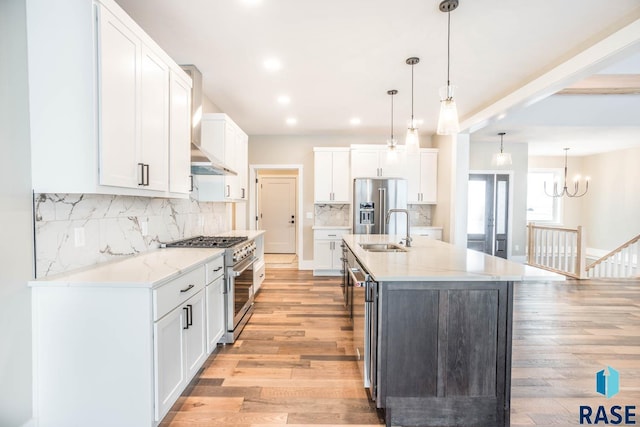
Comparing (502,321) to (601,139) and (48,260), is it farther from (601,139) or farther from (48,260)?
(601,139)

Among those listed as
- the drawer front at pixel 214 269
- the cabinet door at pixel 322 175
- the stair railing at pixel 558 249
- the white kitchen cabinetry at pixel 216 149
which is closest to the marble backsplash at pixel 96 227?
the white kitchen cabinetry at pixel 216 149

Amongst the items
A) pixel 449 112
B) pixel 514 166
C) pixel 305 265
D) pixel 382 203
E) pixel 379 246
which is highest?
Result: pixel 514 166

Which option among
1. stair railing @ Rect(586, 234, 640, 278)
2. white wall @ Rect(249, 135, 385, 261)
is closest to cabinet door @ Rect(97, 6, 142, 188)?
white wall @ Rect(249, 135, 385, 261)

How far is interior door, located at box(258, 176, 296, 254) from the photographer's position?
8.09 m

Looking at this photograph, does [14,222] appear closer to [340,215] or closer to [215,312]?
[215,312]

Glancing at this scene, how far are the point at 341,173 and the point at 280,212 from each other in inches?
116

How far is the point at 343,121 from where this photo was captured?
5.08 m

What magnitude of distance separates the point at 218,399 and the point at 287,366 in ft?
1.90

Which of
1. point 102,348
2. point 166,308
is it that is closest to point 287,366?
point 166,308

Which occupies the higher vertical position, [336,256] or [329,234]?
[329,234]

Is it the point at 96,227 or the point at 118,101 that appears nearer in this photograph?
the point at 118,101

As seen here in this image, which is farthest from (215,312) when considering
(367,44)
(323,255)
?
(323,255)

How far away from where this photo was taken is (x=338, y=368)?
94.3 inches

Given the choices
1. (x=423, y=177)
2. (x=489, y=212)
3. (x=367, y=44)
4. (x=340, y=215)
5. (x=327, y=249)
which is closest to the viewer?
(x=367, y=44)
